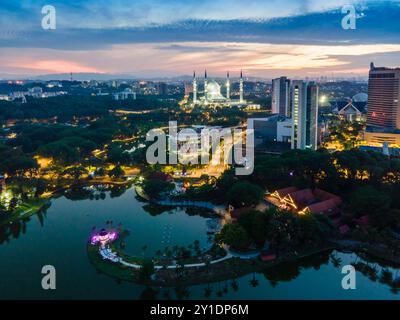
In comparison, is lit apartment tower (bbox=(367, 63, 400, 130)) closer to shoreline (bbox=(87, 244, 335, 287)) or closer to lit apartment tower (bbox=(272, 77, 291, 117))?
lit apartment tower (bbox=(272, 77, 291, 117))

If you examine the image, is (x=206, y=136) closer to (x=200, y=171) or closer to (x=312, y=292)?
(x=200, y=171)

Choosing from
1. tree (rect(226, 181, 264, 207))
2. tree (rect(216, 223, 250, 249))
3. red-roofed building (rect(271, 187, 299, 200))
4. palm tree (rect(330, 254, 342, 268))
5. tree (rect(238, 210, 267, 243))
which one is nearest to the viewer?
tree (rect(216, 223, 250, 249))

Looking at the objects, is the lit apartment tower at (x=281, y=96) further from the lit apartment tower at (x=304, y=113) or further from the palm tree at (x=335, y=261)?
the palm tree at (x=335, y=261)

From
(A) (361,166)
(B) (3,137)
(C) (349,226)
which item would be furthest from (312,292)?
(B) (3,137)

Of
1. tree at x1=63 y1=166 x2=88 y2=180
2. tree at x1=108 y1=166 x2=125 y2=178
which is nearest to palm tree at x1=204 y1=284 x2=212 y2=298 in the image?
tree at x1=108 y1=166 x2=125 y2=178

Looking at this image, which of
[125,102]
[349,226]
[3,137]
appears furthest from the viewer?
[125,102]

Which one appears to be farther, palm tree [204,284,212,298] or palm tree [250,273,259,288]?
palm tree [250,273,259,288]
